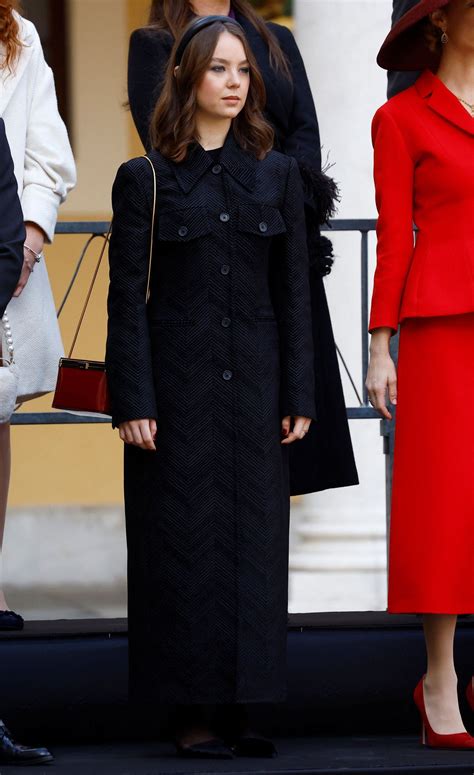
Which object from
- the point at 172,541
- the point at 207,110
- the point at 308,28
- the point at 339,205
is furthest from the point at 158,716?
the point at 308,28

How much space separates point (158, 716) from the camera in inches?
192

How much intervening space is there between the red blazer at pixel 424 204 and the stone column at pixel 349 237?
7.28 feet

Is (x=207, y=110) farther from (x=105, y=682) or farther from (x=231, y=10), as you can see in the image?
(x=105, y=682)

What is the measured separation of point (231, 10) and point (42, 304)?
100 centimetres

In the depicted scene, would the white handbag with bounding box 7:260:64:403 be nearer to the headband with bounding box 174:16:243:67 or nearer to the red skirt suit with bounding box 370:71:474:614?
the headband with bounding box 174:16:243:67

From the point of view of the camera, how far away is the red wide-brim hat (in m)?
4.51

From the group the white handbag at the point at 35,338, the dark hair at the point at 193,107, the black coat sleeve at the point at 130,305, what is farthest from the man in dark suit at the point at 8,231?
the white handbag at the point at 35,338

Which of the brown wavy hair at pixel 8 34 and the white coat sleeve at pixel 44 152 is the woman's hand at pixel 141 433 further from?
the brown wavy hair at pixel 8 34

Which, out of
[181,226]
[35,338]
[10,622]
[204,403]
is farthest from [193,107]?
[10,622]

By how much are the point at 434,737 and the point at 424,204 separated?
1321mm

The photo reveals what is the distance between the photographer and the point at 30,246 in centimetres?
491

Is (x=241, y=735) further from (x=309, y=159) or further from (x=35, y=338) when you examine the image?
(x=309, y=159)

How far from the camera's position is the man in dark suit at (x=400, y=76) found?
483cm

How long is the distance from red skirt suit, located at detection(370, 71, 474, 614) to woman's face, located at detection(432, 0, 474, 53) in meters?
0.11
